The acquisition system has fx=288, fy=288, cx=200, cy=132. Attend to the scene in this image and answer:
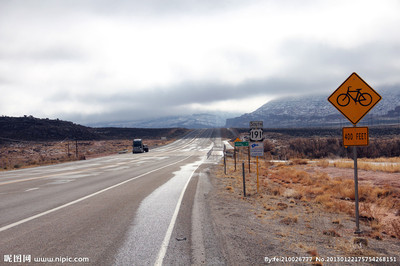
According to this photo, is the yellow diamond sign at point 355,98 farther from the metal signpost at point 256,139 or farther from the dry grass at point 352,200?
the metal signpost at point 256,139

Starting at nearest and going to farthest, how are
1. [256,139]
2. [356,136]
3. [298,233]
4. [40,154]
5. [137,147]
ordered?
[356,136], [298,233], [256,139], [40,154], [137,147]

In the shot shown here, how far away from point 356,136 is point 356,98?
3.05ft

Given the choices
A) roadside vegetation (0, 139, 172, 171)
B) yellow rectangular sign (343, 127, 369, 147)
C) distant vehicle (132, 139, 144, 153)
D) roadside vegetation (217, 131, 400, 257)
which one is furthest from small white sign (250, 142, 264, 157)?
distant vehicle (132, 139, 144, 153)

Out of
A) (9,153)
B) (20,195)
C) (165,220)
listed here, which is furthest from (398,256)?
(9,153)

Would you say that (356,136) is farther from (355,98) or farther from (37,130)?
(37,130)

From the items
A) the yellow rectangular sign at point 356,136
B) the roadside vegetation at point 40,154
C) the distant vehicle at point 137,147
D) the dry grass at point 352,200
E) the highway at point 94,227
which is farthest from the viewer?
the distant vehicle at point 137,147

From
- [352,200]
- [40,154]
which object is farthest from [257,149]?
[40,154]

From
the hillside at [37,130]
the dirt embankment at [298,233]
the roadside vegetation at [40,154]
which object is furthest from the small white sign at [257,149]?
the hillside at [37,130]

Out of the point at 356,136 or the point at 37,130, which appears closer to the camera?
the point at 356,136

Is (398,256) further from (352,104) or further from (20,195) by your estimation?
(20,195)

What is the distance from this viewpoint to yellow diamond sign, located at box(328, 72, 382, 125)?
22.2 ft

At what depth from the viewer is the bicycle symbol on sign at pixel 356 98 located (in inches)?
268

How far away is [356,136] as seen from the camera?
676cm

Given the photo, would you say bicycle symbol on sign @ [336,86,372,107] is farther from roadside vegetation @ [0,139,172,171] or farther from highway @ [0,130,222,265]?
roadside vegetation @ [0,139,172,171]
